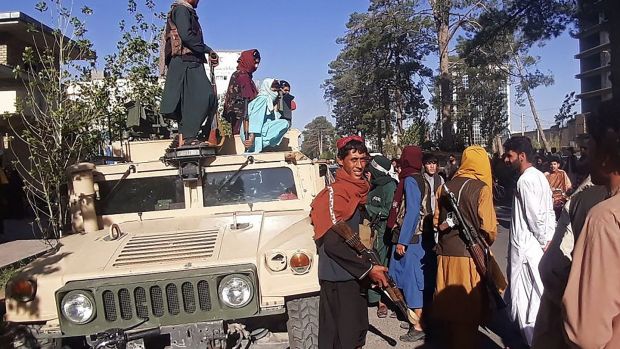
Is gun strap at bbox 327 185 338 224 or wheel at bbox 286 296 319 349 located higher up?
gun strap at bbox 327 185 338 224

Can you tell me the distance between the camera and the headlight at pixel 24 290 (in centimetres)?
359

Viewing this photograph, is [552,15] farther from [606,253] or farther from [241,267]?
[606,253]

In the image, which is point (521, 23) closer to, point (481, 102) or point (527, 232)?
point (527, 232)

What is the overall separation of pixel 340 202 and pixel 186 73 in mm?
2283

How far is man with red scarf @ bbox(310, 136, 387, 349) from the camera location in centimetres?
342

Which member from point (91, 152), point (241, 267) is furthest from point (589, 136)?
point (91, 152)

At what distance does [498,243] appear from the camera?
9.15m

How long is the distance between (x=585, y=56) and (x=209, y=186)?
6150cm

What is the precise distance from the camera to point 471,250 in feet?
13.3

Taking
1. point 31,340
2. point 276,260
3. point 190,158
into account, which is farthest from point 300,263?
point 31,340

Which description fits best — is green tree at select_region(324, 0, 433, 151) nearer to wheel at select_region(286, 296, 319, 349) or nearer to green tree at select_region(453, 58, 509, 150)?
green tree at select_region(453, 58, 509, 150)

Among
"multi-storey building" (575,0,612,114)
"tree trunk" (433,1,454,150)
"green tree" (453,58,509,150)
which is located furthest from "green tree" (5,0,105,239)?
"multi-storey building" (575,0,612,114)

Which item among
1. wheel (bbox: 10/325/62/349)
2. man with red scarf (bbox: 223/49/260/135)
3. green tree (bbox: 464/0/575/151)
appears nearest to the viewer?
wheel (bbox: 10/325/62/349)

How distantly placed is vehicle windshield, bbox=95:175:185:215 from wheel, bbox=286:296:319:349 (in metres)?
1.60
